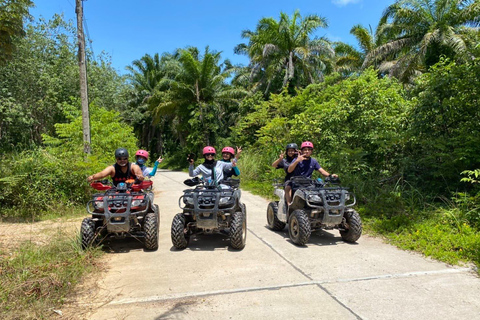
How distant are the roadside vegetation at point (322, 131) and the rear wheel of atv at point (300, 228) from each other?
1616mm

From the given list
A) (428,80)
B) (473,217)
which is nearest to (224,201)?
(473,217)

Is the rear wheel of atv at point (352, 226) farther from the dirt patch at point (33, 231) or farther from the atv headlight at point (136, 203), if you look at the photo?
the dirt patch at point (33, 231)

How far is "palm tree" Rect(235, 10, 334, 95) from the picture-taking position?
71.3 feet

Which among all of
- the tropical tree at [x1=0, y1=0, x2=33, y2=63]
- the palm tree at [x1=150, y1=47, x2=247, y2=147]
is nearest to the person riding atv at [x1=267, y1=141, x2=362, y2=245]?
the tropical tree at [x1=0, y1=0, x2=33, y2=63]

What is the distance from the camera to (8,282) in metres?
3.82

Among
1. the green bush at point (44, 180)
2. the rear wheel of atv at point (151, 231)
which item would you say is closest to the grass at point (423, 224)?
the rear wheel of atv at point (151, 231)

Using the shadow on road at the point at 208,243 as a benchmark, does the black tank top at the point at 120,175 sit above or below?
above

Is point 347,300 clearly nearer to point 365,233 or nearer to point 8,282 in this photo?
point 365,233

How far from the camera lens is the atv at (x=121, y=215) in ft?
17.5

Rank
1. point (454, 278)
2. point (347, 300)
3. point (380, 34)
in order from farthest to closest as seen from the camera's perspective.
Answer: point (380, 34), point (454, 278), point (347, 300)

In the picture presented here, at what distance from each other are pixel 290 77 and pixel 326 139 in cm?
1170

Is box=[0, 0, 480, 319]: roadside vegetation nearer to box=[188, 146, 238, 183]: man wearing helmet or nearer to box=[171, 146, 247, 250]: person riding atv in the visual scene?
box=[171, 146, 247, 250]: person riding atv

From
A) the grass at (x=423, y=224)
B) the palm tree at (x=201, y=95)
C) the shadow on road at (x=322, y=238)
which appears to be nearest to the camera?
the grass at (x=423, y=224)

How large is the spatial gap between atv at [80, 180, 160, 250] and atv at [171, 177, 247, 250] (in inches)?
16.7
